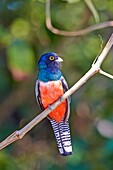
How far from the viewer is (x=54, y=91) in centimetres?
174

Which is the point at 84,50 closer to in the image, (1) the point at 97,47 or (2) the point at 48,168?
(1) the point at 97,47

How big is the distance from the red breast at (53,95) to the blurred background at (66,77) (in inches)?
39.7

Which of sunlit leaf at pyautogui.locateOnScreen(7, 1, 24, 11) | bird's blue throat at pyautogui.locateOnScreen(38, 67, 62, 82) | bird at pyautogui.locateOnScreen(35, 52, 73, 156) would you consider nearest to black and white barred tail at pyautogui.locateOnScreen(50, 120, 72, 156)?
bird at pyautogui.locateOnScreen(35, 52, 73, 156)

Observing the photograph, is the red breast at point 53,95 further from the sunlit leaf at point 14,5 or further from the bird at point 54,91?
the sunlit leaf at point 14,5

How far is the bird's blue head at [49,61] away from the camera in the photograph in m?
1.68

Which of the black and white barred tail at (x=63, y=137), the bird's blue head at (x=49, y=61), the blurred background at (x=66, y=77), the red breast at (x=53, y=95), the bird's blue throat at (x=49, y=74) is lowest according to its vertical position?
the blurred background at (x=66, y=77)

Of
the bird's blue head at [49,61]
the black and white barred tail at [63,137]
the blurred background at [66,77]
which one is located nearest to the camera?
the black and white barred tail at [63,137]

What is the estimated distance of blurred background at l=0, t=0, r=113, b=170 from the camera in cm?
310

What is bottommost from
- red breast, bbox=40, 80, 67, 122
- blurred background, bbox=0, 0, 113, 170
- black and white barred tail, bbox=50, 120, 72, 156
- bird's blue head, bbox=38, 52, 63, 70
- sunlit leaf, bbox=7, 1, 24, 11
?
blurred background, bbox=0, 0, 113, 170

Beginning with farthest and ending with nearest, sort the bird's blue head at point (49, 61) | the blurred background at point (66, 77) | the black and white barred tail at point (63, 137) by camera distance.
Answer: the blurred background at point (66, 77)
the bird's blue head at point (49, 61)
the black and white barred tail at point (63, 137)

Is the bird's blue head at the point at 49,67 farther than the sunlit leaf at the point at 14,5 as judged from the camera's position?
No

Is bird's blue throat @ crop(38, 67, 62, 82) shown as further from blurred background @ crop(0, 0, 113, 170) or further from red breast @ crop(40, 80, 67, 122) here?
blurred background @ crop(0, 0, 113, 170)

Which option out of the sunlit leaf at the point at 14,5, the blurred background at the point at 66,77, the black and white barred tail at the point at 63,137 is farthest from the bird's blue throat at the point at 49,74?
the sunlit leaf at the point at 14,5

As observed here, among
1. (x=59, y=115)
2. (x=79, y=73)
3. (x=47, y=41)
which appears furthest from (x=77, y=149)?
(x=59, y=115)
